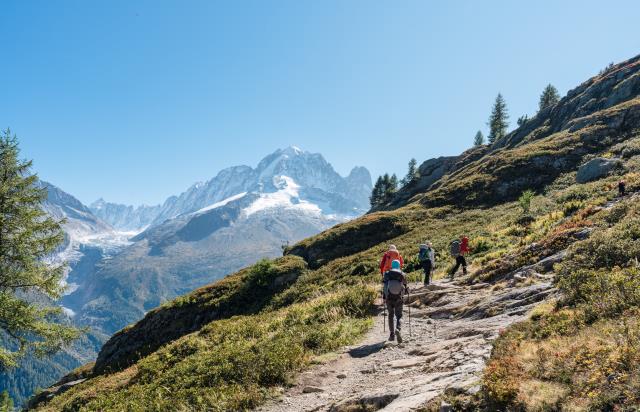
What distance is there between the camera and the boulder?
3691 cm

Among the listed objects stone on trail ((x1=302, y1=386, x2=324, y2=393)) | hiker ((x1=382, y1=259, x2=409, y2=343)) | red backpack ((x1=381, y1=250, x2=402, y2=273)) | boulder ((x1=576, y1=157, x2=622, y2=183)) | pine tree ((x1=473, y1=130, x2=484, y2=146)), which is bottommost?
stone on trail ((x1=302, y1=386, x2=324, y2=393))

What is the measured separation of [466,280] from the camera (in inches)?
747

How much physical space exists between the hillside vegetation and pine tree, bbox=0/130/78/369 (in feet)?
13.4

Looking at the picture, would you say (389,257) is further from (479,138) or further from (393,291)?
(479,138)

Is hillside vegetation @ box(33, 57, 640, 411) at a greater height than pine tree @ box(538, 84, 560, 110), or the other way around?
pine tree @ box(538, 84, 560, 110)

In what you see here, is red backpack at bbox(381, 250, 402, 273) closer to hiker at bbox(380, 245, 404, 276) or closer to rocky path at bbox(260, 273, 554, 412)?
hiker at bbox(380, 245, 404, 276)

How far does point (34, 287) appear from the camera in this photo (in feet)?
64.4

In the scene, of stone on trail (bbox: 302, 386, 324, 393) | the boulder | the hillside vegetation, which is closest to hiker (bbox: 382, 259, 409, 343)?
the hillside vegetation

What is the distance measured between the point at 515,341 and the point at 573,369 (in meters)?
1.86

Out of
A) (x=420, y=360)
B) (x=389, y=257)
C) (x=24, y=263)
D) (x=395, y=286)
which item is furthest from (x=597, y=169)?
(x=24, y=263)

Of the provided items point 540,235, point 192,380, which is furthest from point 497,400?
point 540,235

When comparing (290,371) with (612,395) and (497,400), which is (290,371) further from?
(612,395)

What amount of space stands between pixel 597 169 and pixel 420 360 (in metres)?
37.8

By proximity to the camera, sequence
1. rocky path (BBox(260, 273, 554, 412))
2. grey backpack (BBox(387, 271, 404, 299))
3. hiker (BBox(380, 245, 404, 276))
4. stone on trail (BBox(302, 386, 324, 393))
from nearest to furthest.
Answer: rocky path (BBox(260, 273, 554, 412))
stone on trail (BBox(302, 386, 324, 393))
grey backpack (BBox(387, 271, 404, 299))
hiker (BBox(380, 245, 404, 276))
